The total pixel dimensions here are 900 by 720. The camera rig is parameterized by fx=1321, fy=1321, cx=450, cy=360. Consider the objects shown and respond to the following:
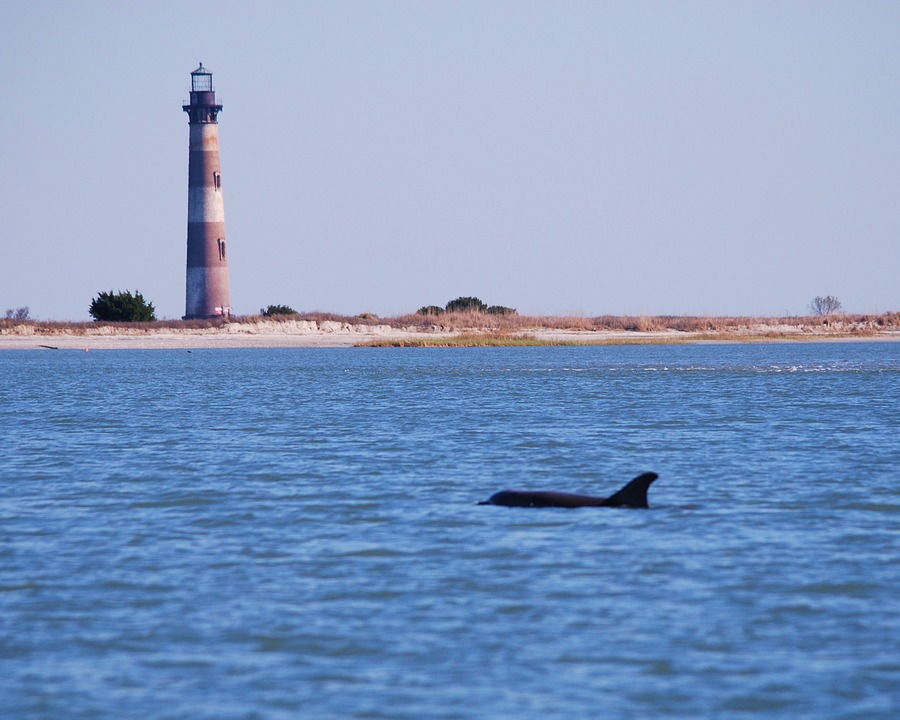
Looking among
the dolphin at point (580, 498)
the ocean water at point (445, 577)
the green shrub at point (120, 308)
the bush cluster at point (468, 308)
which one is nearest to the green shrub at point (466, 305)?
the bush cluster at point (468, 308)

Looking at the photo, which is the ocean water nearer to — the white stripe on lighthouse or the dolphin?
the dolphin

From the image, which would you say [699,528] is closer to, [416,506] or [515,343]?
[416,506]

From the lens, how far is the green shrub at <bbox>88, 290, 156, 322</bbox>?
11581cm

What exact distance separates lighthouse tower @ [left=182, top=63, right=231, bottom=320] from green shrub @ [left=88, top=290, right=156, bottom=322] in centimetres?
1202

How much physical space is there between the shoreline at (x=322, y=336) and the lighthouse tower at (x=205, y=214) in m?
4.06

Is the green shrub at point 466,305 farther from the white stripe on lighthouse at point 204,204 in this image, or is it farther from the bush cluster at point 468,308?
the white stripe on lighthouse at point 204,204

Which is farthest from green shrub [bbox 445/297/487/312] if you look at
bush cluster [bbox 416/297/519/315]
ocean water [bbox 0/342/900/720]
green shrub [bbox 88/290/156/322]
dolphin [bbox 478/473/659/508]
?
dolphin [bbox 478/473/659/508]

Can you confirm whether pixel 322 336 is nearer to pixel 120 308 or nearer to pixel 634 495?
pixel 120 308

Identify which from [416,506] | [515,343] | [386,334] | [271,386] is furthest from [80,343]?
[416,506]

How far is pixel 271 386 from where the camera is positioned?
60.3 meters

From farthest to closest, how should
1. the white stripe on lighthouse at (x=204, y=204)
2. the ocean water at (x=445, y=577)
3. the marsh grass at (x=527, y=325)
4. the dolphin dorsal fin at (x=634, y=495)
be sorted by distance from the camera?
the marsh grass at (x=527, y=325)
the white stripe on lighthouse at (x=204, y=204)
the dolphin dorsal fin at (x=634, y=495)
the ocean water at (x=445, y=577)

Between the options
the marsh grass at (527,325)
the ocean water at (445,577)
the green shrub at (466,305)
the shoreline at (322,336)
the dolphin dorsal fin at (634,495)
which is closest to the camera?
the ocean water at (445,577)

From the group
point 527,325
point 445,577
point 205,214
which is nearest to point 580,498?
point 445,577

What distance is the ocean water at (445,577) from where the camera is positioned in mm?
10445
